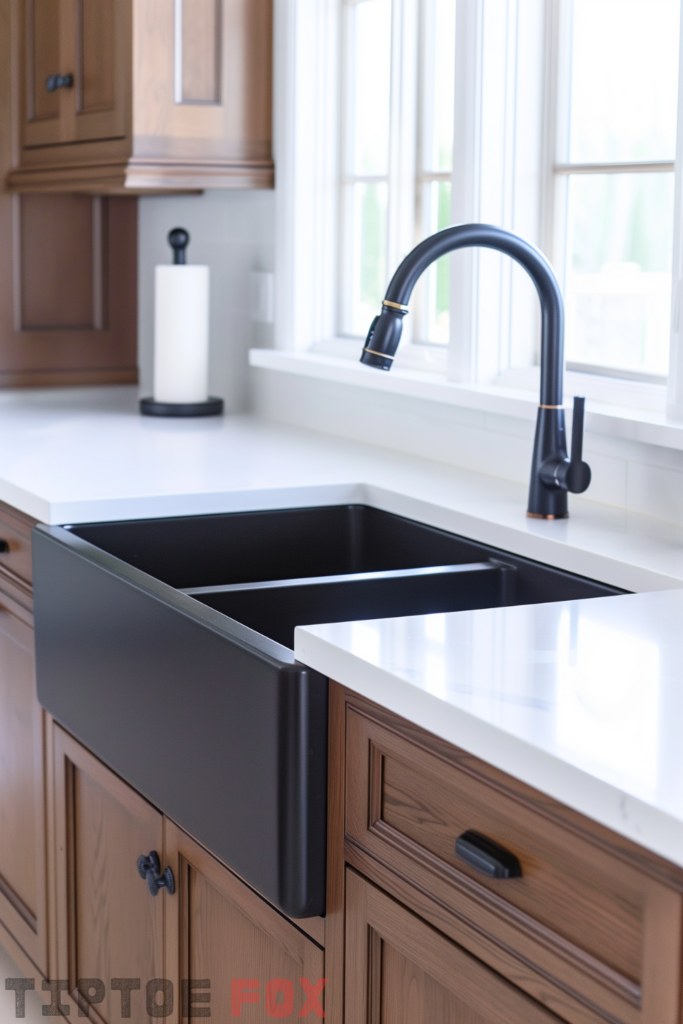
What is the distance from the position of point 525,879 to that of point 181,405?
77.4 inches

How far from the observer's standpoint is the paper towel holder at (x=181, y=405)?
2727mm

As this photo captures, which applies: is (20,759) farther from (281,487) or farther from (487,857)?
(487,857)

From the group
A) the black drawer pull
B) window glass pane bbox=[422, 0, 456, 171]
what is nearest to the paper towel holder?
window glass pane bbox=[422, 0, 456, 171]

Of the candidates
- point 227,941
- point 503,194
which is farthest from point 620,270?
point 227,941

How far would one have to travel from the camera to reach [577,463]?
5.32 feet

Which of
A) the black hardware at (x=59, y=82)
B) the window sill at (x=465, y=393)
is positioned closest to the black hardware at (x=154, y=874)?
the window sill at (x=465, y=393)

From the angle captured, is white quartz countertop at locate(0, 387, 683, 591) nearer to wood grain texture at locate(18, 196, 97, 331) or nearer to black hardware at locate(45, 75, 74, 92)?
wood grain texture at locate(18, 196, 97, 331)

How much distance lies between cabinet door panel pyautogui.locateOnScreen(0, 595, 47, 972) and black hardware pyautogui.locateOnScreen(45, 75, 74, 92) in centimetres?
132

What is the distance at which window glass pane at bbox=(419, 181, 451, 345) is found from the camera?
2350 mm

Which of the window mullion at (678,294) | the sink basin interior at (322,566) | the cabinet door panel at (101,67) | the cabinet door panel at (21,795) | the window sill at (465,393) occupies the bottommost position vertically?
the cabinet door panel at (21,795)

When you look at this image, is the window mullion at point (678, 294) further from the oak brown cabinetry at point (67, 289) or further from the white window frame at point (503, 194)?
the oak brown cabinetry at point (67, 289)

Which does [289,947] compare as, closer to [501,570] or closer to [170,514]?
[501,570]

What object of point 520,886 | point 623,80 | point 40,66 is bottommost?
point 520,886

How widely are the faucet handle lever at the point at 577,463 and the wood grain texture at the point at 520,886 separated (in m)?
0.64
